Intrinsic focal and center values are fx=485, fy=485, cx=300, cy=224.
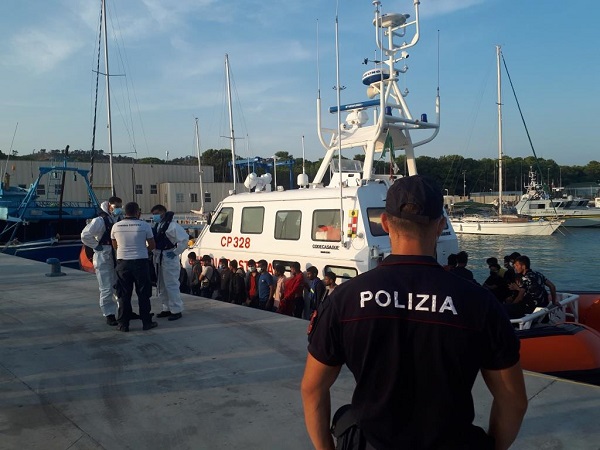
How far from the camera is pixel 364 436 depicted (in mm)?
1674

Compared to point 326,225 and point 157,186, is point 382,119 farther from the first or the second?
point 157,186

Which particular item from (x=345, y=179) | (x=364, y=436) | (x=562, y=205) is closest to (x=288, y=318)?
(x=345, y=179)

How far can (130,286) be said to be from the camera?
5.93 m

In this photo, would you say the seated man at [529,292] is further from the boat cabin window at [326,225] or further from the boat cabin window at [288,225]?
the boat cabin window at [288,225]

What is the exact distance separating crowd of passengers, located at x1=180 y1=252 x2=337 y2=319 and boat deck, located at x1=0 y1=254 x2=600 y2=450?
111 cm

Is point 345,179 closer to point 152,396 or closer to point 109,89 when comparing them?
point 152,396

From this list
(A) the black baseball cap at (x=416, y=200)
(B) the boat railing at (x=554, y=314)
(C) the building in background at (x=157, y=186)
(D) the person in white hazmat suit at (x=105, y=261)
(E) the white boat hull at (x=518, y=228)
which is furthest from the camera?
(C) the building in background at (x=157, y=186)

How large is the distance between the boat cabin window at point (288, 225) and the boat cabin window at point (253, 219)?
1.48ft

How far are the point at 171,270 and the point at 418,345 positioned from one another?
18.1 feet

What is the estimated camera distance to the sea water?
18.3m

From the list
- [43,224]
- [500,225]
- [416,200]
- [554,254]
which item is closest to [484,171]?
[500,225]

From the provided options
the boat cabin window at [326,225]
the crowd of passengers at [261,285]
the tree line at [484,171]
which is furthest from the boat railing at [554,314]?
the tree line at [484,171]

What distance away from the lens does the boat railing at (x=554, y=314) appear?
5.45 meters

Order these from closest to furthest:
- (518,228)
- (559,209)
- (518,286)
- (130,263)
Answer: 1. (130,263)
2. (518,286)
3. (518,228)
4. (559,209)
